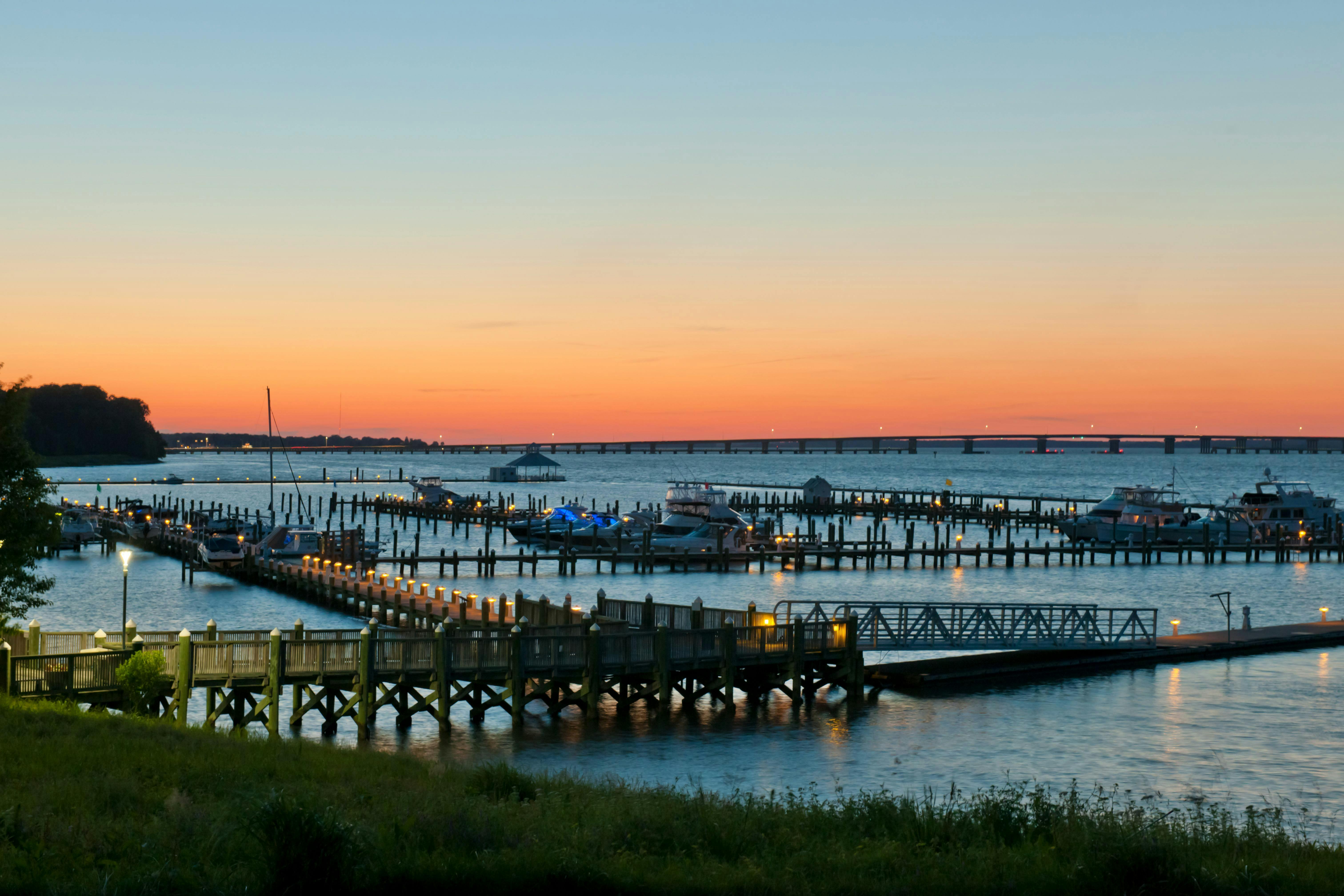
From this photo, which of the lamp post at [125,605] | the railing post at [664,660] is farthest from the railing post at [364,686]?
the railing post at [664,660]

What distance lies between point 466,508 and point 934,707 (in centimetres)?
8946

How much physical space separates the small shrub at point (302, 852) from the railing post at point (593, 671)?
16.2 metres

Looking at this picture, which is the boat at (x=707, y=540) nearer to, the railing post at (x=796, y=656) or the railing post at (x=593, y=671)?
the railing post at (x=796, y=656)

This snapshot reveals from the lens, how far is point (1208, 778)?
24.5 meters

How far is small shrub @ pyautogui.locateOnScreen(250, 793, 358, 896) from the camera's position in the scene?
11617 mm

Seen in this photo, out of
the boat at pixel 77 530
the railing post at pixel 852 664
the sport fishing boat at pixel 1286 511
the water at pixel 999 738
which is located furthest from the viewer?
the sport fishing boat at pixel 1286 511

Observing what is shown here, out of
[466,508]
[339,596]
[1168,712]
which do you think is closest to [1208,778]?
[1168,712]

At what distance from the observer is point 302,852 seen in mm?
11664

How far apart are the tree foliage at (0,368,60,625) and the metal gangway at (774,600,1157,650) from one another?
1701 centimetres

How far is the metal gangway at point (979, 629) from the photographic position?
33.1 meters

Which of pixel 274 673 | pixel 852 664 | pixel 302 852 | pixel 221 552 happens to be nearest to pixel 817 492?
pixel 221 552

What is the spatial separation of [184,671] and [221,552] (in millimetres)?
39907

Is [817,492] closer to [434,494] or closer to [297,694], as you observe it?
[434,494]

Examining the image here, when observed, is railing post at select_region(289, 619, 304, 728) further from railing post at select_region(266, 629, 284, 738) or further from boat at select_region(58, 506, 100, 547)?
boat at select_region(58, 506, 100, 547)
